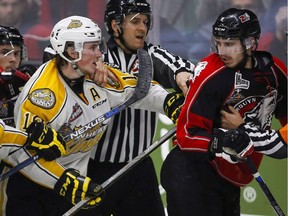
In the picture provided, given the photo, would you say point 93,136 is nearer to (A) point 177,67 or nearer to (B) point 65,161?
(B) point 65,161

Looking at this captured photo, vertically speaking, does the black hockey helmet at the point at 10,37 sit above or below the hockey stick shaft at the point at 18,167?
above

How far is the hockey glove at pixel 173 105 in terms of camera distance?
15.0 ft

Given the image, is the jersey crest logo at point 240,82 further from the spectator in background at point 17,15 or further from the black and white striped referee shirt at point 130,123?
the spectator in background at point 17,15

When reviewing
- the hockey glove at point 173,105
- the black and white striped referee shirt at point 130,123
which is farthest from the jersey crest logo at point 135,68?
the hockey glove at point 173,105

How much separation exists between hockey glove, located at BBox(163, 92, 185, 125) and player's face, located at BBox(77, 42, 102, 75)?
1.20 feet

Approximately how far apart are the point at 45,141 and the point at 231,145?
78 cm

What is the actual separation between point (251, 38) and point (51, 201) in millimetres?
1152

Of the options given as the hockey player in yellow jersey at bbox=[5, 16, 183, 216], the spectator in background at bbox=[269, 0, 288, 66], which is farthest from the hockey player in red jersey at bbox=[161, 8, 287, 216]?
the spectator in background at bbox=[269, 0, 288, 66]

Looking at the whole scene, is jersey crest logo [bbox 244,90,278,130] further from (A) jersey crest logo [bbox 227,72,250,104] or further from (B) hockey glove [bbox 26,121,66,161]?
(B) hockey glove [bbox 26,121,66,161]

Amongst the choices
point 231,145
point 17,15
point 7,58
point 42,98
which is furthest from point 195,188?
point 17,15

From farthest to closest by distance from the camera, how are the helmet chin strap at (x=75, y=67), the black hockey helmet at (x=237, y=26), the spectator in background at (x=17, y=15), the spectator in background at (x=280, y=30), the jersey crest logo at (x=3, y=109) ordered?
the spectator in background at (x=17, y=15), the spectator in background at (x=280, y=30), the jersey crest logo at (x=3, y=109), the helmet chin strap at (x=75, y=67), the black hockey helmet at (x=237, y=26)

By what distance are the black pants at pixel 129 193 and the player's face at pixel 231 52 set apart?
34.4 inches

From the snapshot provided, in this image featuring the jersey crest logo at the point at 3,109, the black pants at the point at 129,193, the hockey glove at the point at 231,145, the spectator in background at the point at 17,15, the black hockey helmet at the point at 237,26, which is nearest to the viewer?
the hockey glove at the point at 231,145

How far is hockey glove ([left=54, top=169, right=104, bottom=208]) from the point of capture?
433 cm
